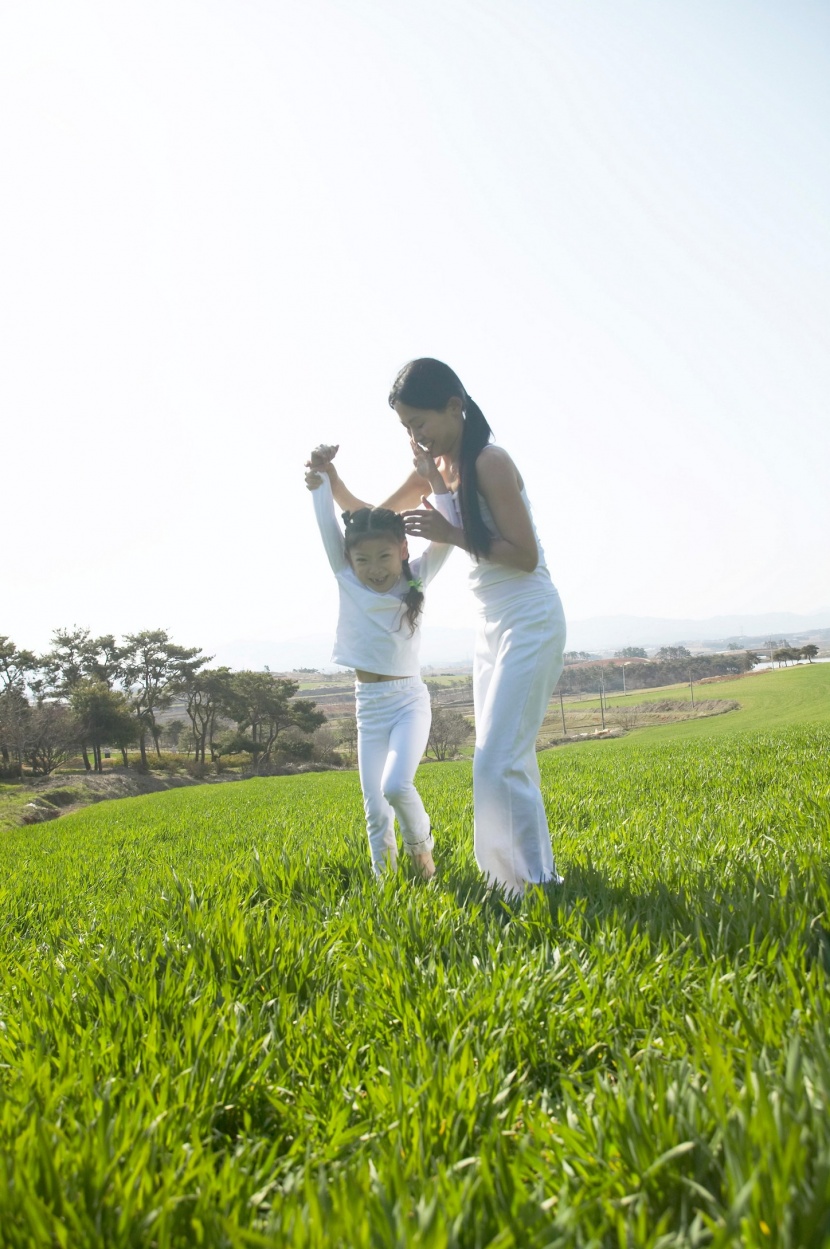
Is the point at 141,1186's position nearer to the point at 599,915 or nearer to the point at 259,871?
the point at 599,915

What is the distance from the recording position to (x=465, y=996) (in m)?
2.02

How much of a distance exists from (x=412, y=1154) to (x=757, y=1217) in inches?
23.2

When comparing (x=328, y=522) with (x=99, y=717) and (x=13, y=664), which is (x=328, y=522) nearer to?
(x=99, y=717)

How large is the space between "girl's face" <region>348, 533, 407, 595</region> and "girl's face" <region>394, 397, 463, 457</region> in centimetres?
63

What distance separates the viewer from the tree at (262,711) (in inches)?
2430

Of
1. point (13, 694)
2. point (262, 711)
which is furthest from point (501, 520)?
point (262, 711)

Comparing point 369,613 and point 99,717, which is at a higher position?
point 369,613

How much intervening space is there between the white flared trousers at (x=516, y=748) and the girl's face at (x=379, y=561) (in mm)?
851

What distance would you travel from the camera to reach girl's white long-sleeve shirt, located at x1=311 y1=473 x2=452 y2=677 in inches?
164

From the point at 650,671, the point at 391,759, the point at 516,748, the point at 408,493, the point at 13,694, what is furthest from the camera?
the point at 650,671

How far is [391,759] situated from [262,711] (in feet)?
198

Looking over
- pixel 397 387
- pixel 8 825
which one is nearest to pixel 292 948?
pixel 397 387

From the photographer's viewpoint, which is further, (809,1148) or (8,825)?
(8,825)

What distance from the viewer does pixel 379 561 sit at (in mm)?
4176
